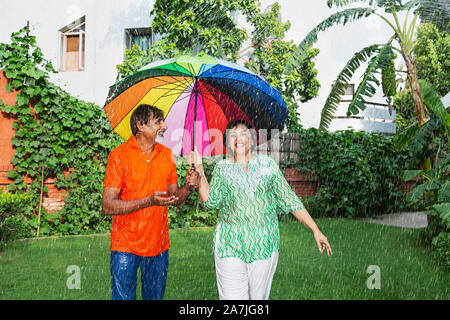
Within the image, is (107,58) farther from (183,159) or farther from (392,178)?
(392,178)

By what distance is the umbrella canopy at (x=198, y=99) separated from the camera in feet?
10.2

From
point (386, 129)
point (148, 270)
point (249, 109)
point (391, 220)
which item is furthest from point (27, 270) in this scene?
point (386, 129)

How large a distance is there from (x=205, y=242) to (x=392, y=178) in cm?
726

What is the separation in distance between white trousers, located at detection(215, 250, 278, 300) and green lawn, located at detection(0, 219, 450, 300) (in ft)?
7.17

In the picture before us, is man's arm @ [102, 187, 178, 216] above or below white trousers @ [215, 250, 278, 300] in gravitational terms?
above

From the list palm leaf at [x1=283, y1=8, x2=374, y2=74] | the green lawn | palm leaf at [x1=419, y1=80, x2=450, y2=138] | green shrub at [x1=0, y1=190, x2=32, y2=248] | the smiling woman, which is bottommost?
the green lawn

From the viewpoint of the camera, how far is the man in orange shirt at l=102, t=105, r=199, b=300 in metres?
2.77

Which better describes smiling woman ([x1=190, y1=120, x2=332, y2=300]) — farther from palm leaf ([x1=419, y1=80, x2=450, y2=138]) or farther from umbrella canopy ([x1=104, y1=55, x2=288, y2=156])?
palm leaf ([x1=419, y1=80, x2=450, y2=138])

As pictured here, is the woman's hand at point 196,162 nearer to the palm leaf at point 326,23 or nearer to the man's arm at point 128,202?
the man's arm at point 128,202

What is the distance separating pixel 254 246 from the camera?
2.73 m

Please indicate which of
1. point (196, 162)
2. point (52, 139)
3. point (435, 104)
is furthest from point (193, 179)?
point (52, 139)

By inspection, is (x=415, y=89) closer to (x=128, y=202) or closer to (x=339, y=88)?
(x=339, y=88)

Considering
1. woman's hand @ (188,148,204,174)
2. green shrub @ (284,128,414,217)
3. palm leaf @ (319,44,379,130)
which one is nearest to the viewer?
woman's hand @ (188,148,204,174)

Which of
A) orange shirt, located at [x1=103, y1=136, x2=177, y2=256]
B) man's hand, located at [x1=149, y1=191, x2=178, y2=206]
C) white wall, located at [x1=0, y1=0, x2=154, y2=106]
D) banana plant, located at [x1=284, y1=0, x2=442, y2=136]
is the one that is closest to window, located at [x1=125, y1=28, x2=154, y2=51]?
white wall, located at [x1=0, y1=0, x2=154, y2=106]
